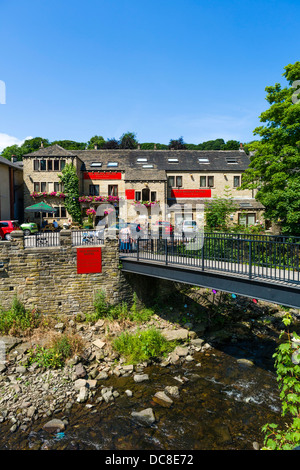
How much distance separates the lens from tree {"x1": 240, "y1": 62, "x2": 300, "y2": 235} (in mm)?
16016

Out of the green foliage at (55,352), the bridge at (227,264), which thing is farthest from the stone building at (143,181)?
the green foliage at (55,352)

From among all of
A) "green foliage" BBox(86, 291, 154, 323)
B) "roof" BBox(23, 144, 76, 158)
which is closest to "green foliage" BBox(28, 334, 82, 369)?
"green foliage" BBox(86, 291, 154, 323)

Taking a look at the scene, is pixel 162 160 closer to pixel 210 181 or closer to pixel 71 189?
pixel 210 181

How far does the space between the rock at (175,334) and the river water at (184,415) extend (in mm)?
1653

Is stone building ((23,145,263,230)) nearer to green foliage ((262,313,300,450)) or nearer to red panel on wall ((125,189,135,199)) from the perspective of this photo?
red panel on wall ((125,189,135,199))

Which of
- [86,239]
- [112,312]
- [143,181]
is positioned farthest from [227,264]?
[143,181]

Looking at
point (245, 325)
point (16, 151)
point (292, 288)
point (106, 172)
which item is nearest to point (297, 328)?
point (245, 325)

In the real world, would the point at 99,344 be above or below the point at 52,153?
below

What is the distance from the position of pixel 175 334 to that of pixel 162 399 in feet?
13.3

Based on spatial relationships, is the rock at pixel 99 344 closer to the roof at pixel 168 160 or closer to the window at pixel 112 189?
the window at pixel 112 189

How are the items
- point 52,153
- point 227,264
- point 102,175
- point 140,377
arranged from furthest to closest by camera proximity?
1. point 102,175
2. point 52,153
3. point 227,264
4. point 140,377

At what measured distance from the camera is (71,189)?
96.6ft

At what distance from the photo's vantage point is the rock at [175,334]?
13344 mm

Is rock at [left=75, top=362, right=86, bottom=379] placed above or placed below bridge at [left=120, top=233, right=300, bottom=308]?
below
